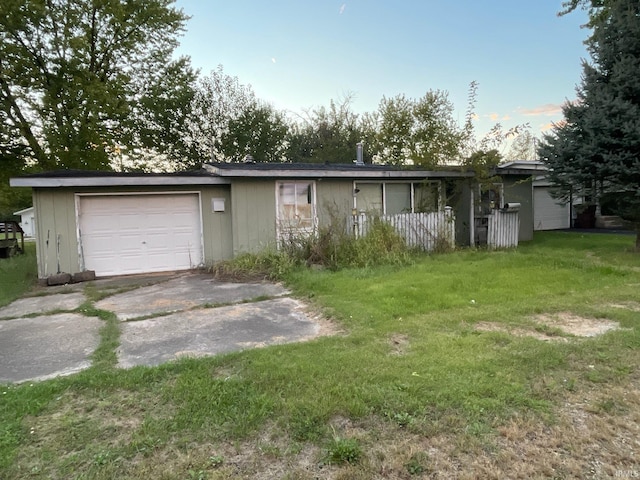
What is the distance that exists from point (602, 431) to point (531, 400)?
1.37 ft

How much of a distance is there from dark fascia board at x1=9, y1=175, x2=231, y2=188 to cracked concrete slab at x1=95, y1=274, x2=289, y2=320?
2549 mm

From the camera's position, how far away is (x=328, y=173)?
10.1 m

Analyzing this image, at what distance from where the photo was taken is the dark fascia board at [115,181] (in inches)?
319

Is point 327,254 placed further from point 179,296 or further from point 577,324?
point 577,324

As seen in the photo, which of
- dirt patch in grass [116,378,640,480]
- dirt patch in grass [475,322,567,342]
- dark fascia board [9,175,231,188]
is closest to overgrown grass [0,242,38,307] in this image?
dark fascia board [9,175,231,188]

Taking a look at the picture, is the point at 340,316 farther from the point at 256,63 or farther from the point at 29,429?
the point at 256,63

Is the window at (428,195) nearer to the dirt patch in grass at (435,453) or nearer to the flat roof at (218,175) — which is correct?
the flat roof at (218,175)

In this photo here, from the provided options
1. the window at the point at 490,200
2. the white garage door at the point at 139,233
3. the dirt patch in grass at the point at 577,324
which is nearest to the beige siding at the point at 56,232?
the white garage door at the point at 139,233

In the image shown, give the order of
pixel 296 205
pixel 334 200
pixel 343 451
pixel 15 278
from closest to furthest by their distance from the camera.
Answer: pixel 343 451 → pixel 15 278 → pixel 296 205 → pixel 334 200

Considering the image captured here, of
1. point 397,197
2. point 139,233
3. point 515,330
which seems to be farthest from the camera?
point 397,197

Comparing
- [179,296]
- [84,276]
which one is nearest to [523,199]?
[179,296]

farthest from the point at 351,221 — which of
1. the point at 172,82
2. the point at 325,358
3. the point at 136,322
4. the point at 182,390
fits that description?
the point at 172,82

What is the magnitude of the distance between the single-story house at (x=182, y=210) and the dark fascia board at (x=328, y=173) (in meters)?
0.03

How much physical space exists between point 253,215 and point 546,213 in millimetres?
14451
